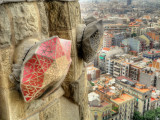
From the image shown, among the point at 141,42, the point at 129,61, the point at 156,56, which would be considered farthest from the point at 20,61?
the point at 141,42

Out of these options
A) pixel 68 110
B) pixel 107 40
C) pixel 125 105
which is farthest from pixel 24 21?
pixel 107 40

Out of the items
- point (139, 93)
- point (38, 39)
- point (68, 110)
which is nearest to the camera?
point (38, 39)

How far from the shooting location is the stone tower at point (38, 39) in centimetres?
45

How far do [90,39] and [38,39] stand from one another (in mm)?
209

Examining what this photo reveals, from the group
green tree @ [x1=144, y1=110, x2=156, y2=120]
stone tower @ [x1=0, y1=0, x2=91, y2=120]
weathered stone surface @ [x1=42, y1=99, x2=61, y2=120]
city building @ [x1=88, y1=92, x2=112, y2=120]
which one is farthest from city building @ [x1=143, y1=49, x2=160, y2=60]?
weathered stone surface @ [x1=42, y1=99, x2=61, y2=120]

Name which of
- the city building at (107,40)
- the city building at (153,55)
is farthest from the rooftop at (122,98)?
the city building at (107,40)

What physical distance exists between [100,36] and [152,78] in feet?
33.6

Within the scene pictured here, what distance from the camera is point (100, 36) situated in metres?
0.69

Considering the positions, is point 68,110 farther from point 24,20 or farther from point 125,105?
point 125,105

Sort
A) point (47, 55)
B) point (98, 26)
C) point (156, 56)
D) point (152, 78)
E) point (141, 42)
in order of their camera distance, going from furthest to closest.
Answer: point (141, 42), point (156, 56), point (152, 78), point (98, 26), point (47, 55)

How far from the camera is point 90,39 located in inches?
26.7

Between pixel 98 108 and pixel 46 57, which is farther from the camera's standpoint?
pixel 98 108

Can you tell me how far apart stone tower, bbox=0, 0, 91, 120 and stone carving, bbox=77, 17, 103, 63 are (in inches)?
1.0

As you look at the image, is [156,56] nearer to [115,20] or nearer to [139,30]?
[139,30]
